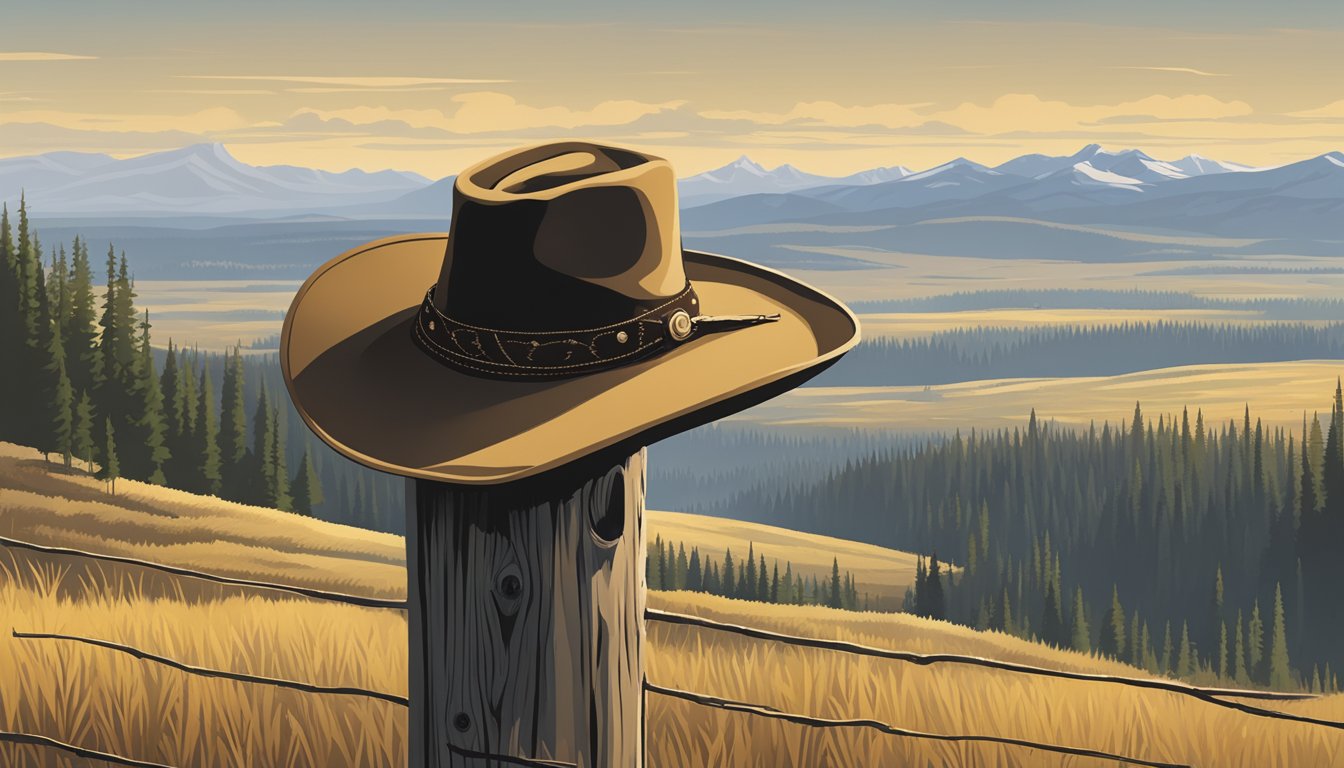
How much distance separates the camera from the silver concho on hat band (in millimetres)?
3246

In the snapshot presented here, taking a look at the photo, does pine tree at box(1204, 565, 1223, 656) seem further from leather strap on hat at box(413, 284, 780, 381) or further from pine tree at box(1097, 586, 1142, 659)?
leather strap on hat at box(413, 284, 780, 381)

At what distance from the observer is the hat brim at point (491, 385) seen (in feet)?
9.88

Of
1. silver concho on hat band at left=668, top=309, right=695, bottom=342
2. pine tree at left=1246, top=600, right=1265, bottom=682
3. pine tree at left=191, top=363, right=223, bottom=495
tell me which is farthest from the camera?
pine tree at left=1246, top=600, right=1265, bottom=682

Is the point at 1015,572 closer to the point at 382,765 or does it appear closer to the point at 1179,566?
the point at 1179,566

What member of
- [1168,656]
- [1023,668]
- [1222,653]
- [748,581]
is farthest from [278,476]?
[1168,656]

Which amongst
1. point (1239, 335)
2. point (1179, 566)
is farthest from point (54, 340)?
point (1239, 335)

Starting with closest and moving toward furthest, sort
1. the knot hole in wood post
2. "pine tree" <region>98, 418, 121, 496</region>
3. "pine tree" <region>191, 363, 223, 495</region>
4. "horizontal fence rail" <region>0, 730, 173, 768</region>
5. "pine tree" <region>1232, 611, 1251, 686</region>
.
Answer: the knot hole in wood post < "horizontal fence rail" <region>0, 730, 173, 768</region> < "pine tree" <region>98, 418, 121, 496</region> < "pine tree" <region>191, 363, 223, 495</region> < "pine tree" <region>1232, 611, 1251, 686</region>

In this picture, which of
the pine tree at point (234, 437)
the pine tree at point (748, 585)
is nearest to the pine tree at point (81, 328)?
the pine tree at point (234, 437)

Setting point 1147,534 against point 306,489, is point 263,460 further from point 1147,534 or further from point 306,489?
point 1147,534

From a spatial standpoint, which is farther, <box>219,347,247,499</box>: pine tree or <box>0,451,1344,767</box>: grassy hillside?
<box>219,347,247,499</box>: pine tree

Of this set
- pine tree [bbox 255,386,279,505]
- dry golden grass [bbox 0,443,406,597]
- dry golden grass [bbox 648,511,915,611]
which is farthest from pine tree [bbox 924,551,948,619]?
dry golden grass [bbox 0,443,406,597]

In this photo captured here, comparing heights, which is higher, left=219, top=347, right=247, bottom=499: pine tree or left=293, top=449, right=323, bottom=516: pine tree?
left=219, top=347, right=247, bottom=499: pine tree

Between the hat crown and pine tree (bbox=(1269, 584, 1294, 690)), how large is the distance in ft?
280

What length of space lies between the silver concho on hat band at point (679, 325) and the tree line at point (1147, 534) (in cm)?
8271
